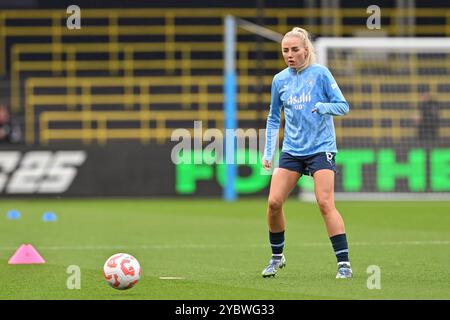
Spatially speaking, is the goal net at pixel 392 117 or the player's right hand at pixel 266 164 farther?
the goal net at pixel 392 117

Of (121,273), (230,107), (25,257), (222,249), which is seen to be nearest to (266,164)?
(121,273)

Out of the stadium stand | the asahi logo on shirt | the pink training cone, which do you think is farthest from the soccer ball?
the stadium stand

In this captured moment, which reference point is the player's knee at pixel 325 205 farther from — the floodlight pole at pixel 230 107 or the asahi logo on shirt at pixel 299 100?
the floodlight pole at pixel 230 107

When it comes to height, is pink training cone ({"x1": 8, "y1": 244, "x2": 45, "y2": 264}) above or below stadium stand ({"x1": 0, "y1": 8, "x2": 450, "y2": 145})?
below

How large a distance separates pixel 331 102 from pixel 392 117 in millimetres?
16639

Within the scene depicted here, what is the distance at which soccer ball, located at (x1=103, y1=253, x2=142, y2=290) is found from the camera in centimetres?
901

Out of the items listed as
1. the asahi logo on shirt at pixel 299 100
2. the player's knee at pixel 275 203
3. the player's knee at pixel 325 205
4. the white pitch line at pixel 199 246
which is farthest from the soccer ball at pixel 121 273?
the white pitch line at pixel 199 246

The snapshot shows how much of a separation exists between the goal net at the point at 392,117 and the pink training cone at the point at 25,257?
39.5 feet

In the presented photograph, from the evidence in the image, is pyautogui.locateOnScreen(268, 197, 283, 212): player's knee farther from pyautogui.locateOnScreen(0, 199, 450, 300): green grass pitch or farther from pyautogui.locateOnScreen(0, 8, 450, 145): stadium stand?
pyautogui.locateOnScreen(0, 8, 450, 145): stadium stand

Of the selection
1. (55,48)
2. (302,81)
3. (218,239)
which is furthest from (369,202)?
(302,81)

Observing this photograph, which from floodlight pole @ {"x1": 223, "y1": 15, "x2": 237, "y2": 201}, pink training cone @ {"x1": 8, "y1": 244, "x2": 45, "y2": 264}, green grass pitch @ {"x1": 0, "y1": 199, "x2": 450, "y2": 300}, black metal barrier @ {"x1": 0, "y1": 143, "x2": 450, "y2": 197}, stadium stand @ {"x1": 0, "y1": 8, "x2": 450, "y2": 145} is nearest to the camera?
green grass pitch @ {"x1": 0, "y1": 199, "x2": 450, "y2": 300}

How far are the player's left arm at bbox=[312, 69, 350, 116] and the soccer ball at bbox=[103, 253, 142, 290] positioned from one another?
1990mm

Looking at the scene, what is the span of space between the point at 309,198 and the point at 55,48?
975 centimetres

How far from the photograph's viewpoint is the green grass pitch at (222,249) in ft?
30.0
